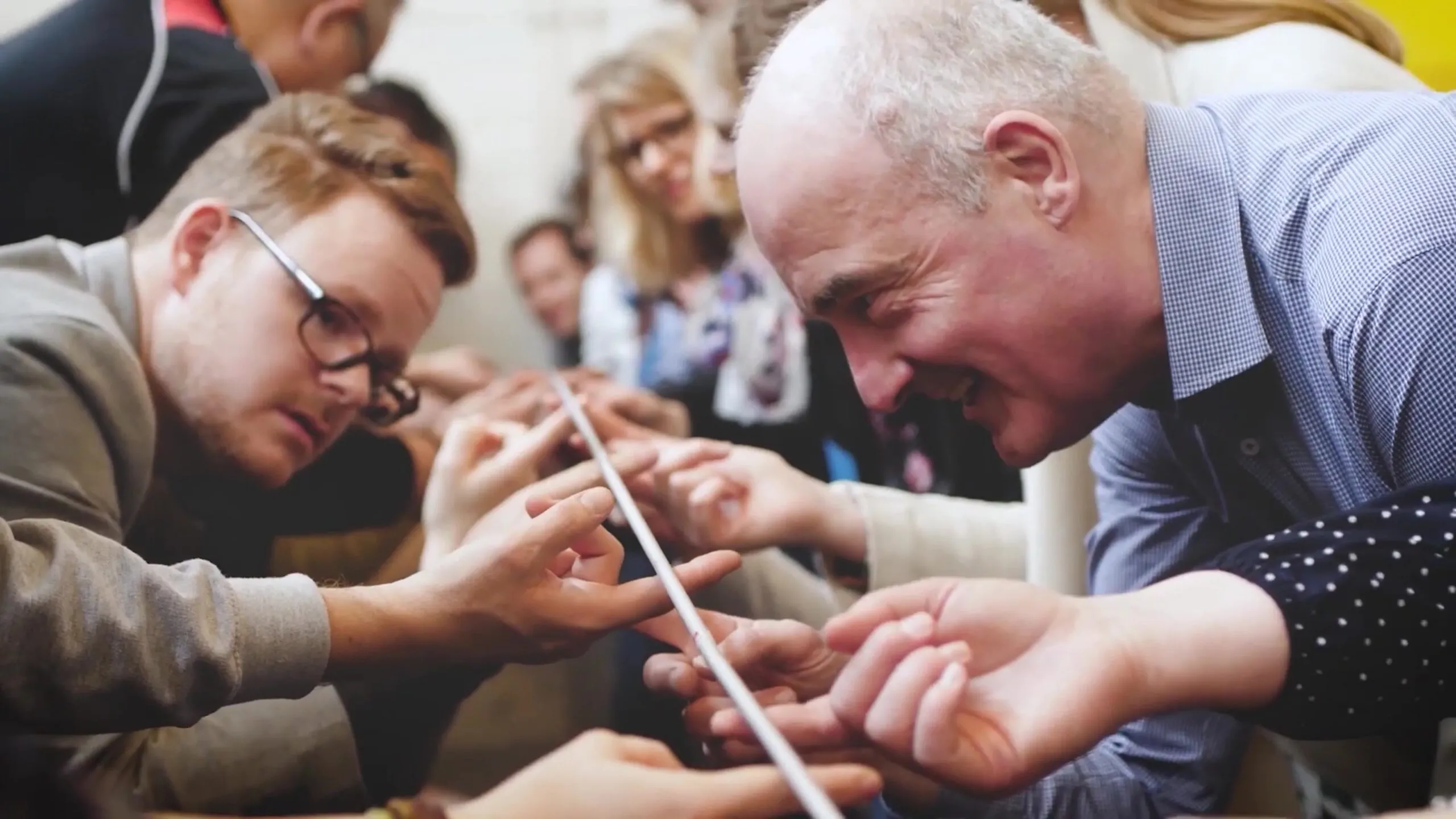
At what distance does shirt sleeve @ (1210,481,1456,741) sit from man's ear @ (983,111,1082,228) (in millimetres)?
194

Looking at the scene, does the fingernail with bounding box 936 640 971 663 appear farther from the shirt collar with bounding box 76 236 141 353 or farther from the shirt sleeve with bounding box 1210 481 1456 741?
the shirt collar with bounding box 76 236 141 353

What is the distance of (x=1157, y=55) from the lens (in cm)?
81

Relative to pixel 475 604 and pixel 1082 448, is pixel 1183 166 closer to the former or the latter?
pixel 1082 448

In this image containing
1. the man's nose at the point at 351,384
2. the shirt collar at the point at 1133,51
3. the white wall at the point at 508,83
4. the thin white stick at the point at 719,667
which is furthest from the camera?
the white wall at the point at 508,83

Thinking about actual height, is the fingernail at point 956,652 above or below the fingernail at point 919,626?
below

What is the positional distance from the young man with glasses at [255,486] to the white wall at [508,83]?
16 centimetres

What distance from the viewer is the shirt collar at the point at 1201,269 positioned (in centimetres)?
61

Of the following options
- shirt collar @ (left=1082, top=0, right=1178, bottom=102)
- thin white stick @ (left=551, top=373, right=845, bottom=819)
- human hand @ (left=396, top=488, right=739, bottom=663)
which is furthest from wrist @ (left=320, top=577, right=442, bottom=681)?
shirt collar @ (left=1082, top=0, right=1178, bottom=102)

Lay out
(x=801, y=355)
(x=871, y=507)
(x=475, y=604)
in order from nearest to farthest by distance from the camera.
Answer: (x=475, y=604)
(x=871, y=507)
(x=801, y=355)

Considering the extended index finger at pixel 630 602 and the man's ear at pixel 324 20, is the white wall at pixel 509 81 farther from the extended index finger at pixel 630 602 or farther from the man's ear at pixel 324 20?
the extended index finger at pixel 630 602

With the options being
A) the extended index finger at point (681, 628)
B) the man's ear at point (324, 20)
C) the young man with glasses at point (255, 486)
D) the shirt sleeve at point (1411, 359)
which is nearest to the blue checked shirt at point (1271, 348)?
the shirt sleeve at point (1411, 359)

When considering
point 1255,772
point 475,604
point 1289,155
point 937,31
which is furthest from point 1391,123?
point 475,604

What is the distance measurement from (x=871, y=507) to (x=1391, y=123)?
0.34m

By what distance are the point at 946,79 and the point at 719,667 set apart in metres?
0.30
